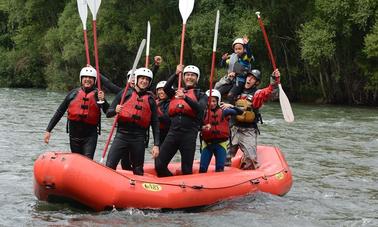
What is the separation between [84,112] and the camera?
7.18m

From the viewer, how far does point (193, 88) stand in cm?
746

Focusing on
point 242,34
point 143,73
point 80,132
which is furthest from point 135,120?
point 242,34

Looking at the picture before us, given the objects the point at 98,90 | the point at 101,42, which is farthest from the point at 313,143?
the point at 101,42

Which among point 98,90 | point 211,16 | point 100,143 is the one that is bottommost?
point 100,143

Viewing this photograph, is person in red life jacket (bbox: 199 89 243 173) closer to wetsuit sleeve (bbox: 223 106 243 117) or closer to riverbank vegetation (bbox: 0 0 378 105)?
wetsuit sleeve (bbox: 223 106 243 117)

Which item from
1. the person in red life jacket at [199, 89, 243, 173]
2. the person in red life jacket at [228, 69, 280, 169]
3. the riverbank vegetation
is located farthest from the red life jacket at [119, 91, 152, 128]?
the riverbank vegetation

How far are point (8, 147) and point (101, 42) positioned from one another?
22.9 m

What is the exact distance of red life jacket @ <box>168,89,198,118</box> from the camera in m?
7.28

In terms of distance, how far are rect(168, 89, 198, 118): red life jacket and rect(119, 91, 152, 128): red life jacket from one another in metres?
0.37

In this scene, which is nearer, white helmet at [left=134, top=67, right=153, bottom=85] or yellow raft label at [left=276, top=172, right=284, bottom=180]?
white helmet at [left=134, top=67, right=153, bottom=85]

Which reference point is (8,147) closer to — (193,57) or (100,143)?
(100,143)

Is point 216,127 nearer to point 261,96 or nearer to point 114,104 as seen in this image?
point 261,96

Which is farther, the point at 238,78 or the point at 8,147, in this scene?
the point at 8,147

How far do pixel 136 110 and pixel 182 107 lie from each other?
23.0 inches
